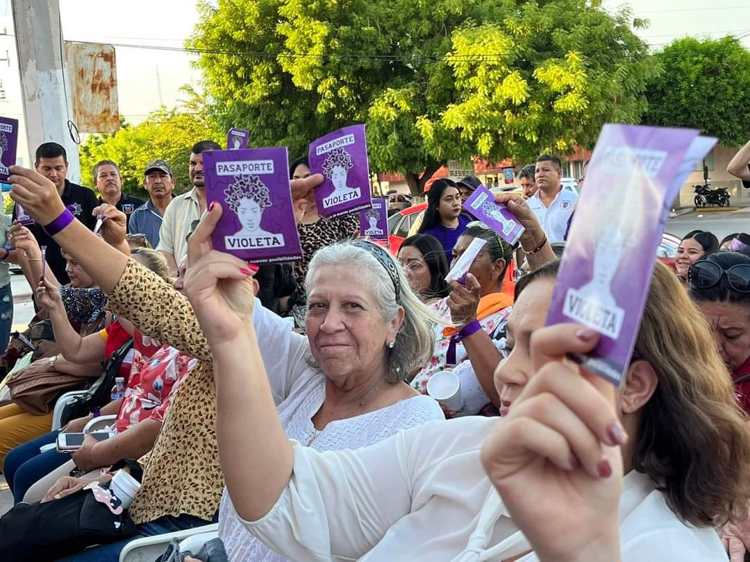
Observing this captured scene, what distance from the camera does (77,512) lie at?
2.89 meters

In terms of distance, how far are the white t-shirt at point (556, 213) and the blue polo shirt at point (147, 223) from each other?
351 cm

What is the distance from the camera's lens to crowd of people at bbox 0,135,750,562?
1060mm

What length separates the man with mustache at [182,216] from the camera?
660 cm

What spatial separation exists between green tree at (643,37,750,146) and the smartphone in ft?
132

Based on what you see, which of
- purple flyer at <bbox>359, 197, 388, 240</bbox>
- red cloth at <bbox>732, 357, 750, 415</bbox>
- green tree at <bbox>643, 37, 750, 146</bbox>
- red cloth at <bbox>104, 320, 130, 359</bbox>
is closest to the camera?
red cloth at <bbox>732, 357, 750, 415</bbox>

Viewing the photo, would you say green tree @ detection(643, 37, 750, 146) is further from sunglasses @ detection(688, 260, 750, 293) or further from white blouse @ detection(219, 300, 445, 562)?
white blouse @ detection(219, 300, 445, 562)

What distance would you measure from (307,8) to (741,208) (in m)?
23.8

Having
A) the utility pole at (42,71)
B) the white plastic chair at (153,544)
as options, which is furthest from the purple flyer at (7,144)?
the utility pole at (42,71)

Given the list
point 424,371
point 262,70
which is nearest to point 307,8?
point 262,70

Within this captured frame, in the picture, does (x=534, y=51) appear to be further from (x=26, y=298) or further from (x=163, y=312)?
(x=163, y=312)

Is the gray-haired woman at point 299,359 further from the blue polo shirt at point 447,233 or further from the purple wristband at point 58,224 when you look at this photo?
the blue polo shirt at point 447,233

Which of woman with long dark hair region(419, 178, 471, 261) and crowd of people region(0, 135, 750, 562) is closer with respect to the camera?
crowd of people region(0, 135, 750, 562)

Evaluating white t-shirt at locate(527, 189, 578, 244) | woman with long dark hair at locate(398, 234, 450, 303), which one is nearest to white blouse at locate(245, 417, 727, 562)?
woman with long dark hair at locate(398, 234, 450, 303)

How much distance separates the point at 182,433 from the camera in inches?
112
